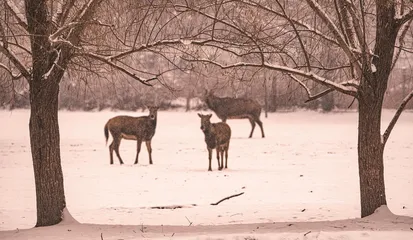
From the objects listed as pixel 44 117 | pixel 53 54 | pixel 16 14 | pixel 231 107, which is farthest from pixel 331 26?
pixel 231 107

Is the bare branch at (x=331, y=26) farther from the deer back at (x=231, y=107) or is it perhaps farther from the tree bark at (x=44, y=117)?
the deer back at (x=231, y=107)

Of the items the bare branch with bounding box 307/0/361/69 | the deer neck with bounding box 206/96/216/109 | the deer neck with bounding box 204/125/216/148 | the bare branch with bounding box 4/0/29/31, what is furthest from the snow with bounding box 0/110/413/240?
the deer neck with bounding box 206/96/216/109

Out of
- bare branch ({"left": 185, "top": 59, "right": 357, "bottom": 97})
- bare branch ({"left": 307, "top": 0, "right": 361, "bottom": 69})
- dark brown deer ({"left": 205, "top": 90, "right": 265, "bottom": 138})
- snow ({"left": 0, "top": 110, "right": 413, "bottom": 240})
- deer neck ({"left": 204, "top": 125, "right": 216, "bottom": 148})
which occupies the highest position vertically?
bare branch ({"left": 307, "top": 0, "right": 361, "bottom": 69})

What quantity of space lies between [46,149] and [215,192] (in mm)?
5157

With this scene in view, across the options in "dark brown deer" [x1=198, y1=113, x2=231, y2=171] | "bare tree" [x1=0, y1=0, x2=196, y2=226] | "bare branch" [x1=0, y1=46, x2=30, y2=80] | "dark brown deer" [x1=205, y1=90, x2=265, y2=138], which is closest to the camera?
"bare branch" [x1=0, y1=46, x2=30, y2=80]

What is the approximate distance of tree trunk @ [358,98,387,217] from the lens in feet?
28.8

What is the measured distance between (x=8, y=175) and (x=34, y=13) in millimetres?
8705

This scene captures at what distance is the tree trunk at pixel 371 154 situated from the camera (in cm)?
877

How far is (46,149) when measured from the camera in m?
8.49

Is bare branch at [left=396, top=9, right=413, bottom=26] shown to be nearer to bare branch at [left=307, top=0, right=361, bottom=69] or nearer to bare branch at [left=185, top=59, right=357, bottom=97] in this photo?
bare branch at [left=307, top=0, right=361, bottom=69]

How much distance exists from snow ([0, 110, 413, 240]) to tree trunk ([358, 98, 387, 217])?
0.69 ft

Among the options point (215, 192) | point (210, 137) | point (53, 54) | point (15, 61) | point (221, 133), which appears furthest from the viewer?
point (221, 133)

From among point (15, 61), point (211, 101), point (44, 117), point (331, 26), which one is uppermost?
point (331, 26)

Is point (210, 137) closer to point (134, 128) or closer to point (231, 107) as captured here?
point (134, 128)
